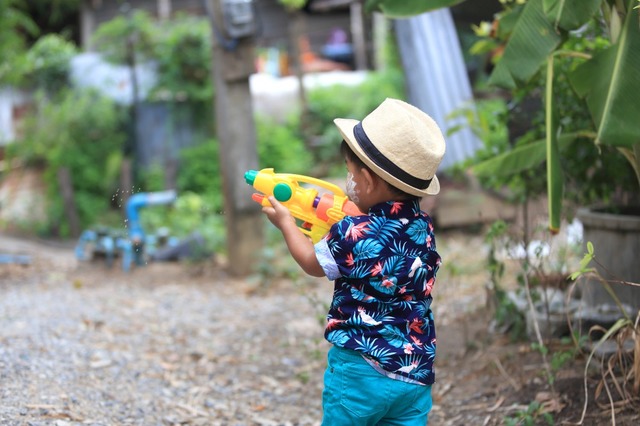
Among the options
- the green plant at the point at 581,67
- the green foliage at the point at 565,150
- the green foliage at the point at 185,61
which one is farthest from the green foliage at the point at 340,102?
the green plant at the point at 581,67

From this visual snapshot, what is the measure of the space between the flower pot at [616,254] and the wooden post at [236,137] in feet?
12.5

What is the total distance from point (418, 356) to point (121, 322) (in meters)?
3.71

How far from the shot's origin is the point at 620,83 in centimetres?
321

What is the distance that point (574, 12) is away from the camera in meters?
3.31

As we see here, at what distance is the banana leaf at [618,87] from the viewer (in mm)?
3102

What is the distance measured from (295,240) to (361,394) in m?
0.55

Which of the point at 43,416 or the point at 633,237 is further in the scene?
the point at 633,237

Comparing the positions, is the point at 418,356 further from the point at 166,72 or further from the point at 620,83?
the point at 166,72

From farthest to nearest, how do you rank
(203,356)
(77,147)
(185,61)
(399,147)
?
(185,61)
(77,147)
(203,356)
(399,147)

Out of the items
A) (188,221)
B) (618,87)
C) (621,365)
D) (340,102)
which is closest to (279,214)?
(618,87)

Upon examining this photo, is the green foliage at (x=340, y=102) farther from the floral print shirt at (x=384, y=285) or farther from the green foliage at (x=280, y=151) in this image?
the floral print shirt at (x=384, y=285)

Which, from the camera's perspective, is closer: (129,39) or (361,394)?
(361,394)

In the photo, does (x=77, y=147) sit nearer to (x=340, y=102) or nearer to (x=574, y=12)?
(x=340, y=102)

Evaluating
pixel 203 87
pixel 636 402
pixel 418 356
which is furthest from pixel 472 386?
pixel 203 87
